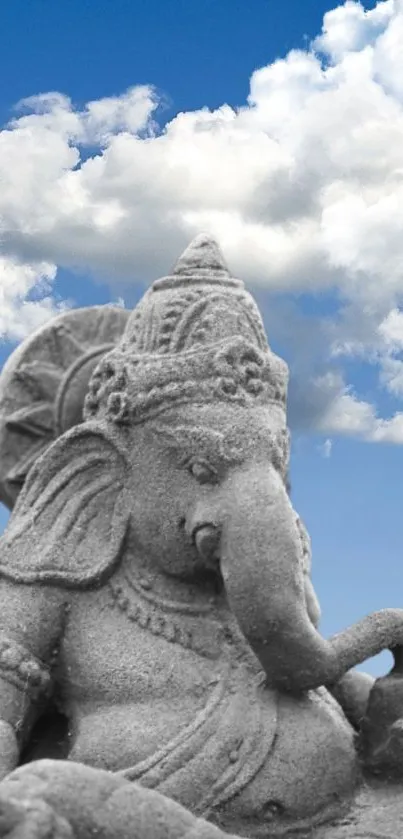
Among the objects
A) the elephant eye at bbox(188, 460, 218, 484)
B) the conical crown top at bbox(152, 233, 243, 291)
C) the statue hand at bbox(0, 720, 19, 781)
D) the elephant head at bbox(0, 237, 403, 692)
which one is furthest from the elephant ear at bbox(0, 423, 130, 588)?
the conical crown top at bbox(152, 233, 243, 291)

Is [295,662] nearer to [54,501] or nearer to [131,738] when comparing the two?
[131,738]

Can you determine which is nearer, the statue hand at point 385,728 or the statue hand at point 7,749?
the statue hand at point 7,749

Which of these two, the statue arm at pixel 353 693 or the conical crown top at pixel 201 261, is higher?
the conical crown top at pixel 201 261

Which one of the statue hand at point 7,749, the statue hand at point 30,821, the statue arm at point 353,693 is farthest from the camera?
the statue arm at point 353,693

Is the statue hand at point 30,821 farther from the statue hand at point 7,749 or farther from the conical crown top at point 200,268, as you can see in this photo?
the conical crown top at point 200,268

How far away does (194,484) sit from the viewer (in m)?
4.35

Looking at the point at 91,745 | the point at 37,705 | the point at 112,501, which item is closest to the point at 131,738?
the point at 91,745

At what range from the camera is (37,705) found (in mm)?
4414

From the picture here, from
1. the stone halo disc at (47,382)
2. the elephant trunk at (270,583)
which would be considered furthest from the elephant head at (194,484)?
the stone halo disc at (47,382)

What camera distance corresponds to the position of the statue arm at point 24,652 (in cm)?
426

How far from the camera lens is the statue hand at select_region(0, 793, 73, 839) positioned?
10.3 feet

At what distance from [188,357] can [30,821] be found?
5.81 ft

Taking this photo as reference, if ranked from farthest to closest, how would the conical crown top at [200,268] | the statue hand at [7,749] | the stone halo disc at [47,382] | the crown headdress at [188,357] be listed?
the stone halo disc at [47,382]
the conical crown top at [200,268]
the crown headdress at [188,357]
the statue hand at [7,749]

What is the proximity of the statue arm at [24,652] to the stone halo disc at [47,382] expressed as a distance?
0.81 metres
